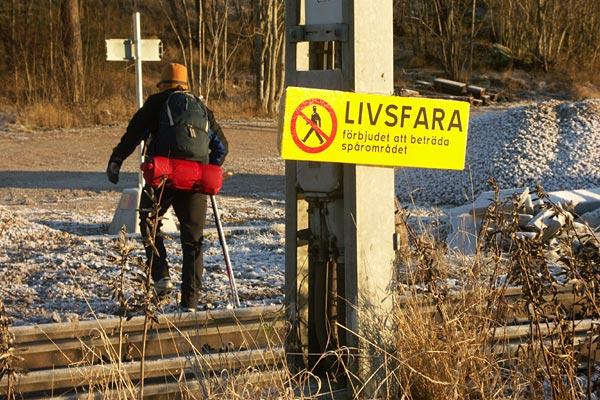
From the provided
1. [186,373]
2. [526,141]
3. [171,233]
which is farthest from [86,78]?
[186,373]

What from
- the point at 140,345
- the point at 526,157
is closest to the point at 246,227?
the point at 140,345

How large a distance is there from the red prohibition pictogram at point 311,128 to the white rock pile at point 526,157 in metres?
9.05

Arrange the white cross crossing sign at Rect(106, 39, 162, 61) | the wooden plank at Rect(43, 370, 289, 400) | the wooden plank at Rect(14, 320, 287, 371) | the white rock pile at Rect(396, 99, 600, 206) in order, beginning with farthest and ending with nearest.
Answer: the white rock pile at Rect(396, 99, 600, 206) < the white cross crossing sign at Rect(106, 39, 162, 61) < the wooden plank at Rect(14, 320, 287, 371) < the wooden plank at Rect(43, 370, 289, 400)

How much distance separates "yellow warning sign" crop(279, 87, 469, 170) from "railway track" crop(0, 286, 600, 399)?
2.62 ft

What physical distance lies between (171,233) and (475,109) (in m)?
18.3

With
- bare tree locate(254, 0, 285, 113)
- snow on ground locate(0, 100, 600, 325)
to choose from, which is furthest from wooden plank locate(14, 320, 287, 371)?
bare tree locate(254, 0, 285, 113)

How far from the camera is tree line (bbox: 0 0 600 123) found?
27.9 meters

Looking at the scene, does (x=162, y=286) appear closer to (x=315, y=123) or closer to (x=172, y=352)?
(x=172, y=352)

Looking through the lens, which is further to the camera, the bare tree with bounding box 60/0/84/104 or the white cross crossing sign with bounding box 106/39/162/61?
the bare tree with bounding box 60/0/84/104

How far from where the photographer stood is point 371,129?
4.50 m

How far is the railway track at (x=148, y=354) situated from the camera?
15.1ft

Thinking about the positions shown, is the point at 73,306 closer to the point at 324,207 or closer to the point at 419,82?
the point at 324,207

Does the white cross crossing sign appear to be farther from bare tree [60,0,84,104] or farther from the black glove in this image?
bare tree [60,0,84,104]

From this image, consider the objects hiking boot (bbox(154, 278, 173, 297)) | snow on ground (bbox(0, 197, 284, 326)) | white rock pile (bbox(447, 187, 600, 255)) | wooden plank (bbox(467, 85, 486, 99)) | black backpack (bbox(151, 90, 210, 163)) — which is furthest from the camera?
wooden plank (bbox(467, 85, 486, 99))
